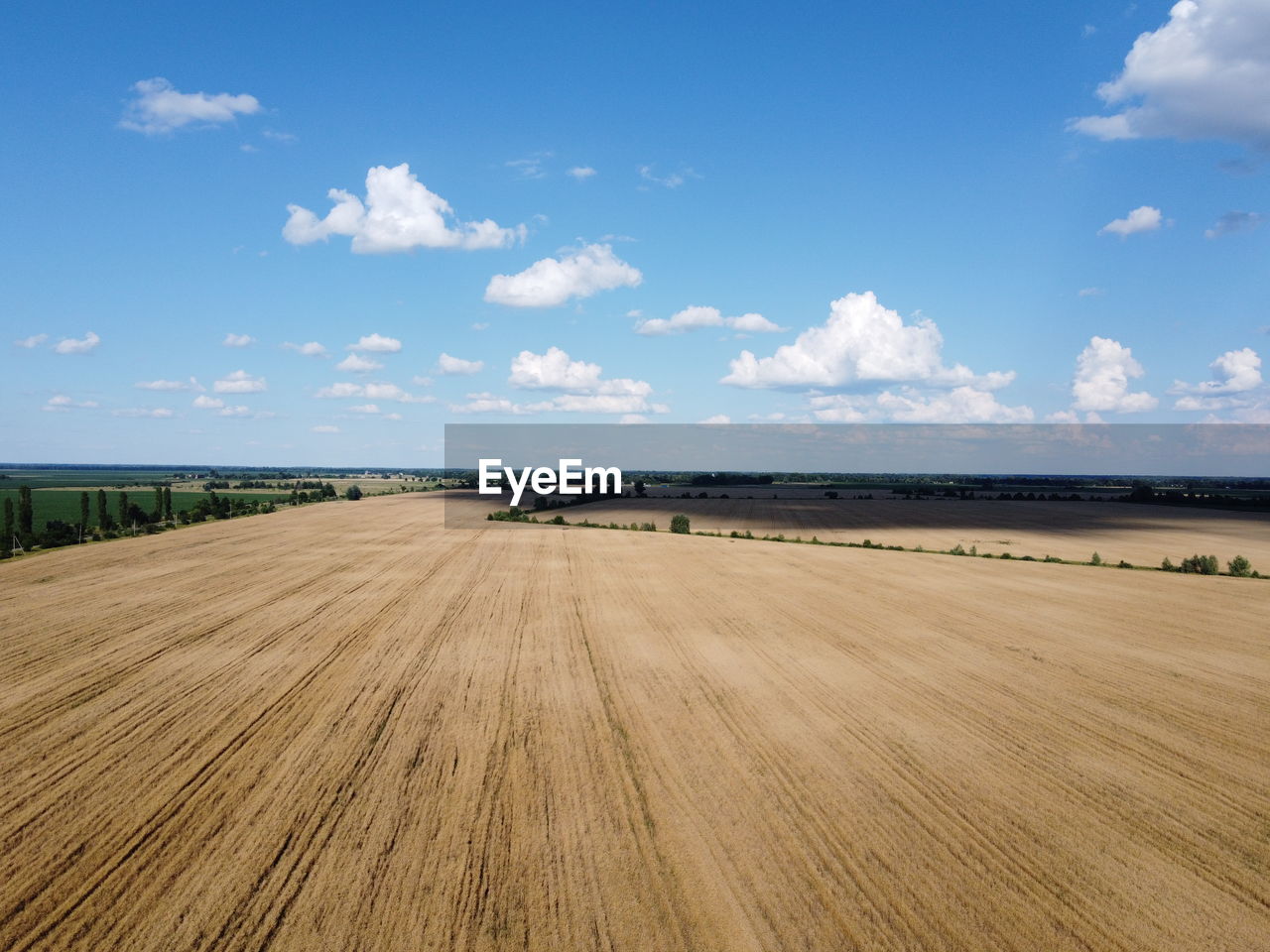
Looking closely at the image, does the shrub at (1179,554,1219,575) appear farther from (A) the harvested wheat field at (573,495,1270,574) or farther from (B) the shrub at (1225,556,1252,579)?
(A) the harvested wheat field at (573,495,1270,574)

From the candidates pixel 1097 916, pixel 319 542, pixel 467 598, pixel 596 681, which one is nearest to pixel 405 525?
pixel 319 542

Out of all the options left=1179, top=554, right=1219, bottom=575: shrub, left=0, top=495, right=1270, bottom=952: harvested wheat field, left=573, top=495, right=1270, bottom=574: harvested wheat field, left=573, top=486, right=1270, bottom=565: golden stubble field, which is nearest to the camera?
left=0, top=495, right=1270, bottom=952: harvested wheat field

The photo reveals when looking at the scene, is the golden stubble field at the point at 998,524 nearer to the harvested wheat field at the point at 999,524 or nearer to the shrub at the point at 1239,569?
the harvested wheat field at the point at 999,524

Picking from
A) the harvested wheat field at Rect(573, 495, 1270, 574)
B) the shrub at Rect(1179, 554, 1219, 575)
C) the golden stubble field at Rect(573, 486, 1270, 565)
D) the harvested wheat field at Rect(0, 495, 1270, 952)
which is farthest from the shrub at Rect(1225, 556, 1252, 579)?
the harvested wheat field at Rect(0, 495, 1270, 952)

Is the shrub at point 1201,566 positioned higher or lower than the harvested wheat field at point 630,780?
lower

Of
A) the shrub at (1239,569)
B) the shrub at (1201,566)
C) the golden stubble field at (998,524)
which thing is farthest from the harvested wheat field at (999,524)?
the shrub at (1239,569)

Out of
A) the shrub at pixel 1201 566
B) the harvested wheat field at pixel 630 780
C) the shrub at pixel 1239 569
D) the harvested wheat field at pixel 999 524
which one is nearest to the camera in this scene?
the harvested wheat field at pixel 630 780

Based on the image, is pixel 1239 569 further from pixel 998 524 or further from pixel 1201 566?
pixel 998 524

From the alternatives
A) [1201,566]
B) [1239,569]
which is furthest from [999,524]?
[1239,569]
